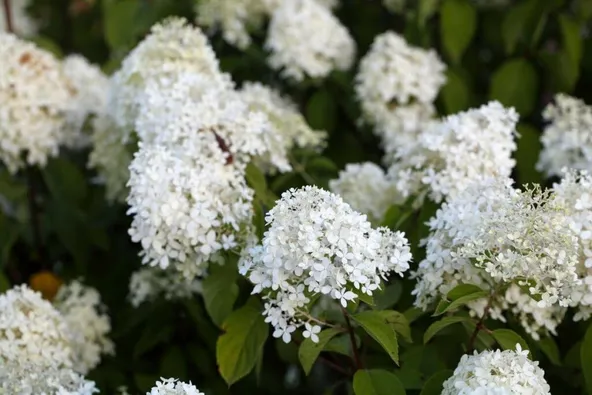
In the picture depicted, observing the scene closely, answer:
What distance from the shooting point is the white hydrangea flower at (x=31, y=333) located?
60.5 inches

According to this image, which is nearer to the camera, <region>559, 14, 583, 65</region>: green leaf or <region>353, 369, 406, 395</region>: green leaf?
<region>353, 369, 406, 395</region>: green leaf

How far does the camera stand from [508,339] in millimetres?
1336

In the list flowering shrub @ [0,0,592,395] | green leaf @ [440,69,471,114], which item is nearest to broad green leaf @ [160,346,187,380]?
Answer: flowering shrub @ [0,0,592,395]

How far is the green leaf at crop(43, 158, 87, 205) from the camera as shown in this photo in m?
2.18

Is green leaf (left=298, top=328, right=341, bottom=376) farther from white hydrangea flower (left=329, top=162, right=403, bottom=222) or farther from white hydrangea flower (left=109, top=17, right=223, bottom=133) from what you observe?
white hydrangea flower (left=109, top=17, right=223, bottom=133)

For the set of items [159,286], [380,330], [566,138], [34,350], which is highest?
[566,138]

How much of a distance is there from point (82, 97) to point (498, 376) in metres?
1.48

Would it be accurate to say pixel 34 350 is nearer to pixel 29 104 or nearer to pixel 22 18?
pixel 29 104

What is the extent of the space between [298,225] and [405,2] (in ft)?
5.17

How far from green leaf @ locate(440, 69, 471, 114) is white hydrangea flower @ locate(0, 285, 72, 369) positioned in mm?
1211

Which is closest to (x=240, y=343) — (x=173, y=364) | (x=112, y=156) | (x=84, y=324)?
(x=173, y=364)

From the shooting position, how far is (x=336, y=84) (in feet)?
7.97

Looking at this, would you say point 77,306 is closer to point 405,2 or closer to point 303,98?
point 303,98

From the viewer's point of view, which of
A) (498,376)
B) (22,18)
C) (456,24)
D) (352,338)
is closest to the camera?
(498,376)
